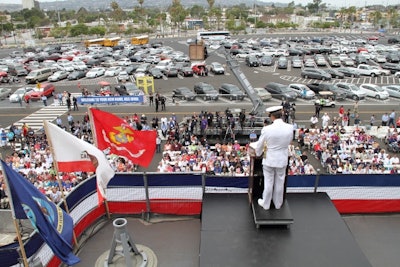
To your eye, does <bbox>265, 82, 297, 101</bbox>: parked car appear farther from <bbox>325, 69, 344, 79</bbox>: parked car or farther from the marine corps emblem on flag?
the marine corps emblem on flag

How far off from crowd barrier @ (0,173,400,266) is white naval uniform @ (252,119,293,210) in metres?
1.55

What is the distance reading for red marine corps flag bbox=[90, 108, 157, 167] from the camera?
312 inches

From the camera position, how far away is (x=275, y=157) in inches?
248

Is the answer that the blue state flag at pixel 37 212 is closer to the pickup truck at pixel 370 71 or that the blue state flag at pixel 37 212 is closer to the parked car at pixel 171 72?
the parked car at pixel 171 72

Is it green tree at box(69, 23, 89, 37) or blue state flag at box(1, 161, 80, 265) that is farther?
green tree at box(69, 23, 89, 37)

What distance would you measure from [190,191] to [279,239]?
2735 millimetres

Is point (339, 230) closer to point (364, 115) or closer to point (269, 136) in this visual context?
point (269, 136)

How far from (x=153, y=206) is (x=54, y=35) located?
109876 mm

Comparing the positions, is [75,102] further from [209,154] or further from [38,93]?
[209,154]

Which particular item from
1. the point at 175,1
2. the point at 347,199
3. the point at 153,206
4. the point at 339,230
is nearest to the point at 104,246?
the point at 153,206

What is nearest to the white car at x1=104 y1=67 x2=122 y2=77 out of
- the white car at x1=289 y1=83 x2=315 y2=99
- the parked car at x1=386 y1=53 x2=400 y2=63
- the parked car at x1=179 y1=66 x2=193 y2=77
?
the parked car at x1=179 y1=66 x2=193 y2=77

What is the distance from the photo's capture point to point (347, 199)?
27.4 ft

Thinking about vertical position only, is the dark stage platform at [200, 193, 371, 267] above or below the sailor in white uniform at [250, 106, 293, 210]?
below

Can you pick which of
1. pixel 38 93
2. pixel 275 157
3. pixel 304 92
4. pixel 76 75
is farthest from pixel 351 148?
pixel 76 75
